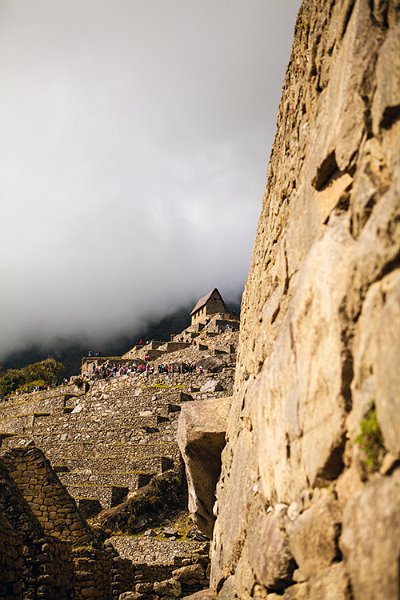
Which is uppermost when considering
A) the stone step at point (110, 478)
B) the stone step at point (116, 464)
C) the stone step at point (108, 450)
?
the stone step at point (108, 450)

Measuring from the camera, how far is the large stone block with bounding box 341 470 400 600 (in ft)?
6.82

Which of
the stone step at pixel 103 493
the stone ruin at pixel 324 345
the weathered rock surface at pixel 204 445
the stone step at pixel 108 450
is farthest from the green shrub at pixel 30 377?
the stone ruin at pixel 324 345

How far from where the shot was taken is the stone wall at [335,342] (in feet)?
7.73

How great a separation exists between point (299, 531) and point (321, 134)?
244 cm

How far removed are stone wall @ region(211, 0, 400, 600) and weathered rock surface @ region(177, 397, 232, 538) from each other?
10.6 feet

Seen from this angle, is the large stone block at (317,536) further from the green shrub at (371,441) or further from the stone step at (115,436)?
the stone step at (115,436)

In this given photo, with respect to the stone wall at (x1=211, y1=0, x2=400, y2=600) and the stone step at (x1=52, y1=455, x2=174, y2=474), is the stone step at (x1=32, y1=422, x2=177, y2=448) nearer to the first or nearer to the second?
the stone step at (x1=52, y1=455, x2=174, y2=474)

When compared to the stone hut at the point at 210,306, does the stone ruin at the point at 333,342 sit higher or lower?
lower

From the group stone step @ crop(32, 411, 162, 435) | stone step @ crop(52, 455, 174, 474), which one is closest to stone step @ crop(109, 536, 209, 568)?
stone step @ crop(52, 455, 174, 474)

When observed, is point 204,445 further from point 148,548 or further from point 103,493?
point 103,493

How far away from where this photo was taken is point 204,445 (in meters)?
8.13

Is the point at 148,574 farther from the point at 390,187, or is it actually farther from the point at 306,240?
the point at 390,187

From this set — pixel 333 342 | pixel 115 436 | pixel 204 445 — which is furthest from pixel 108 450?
pixel 333 342

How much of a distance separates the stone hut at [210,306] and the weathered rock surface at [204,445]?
67.8 metres
